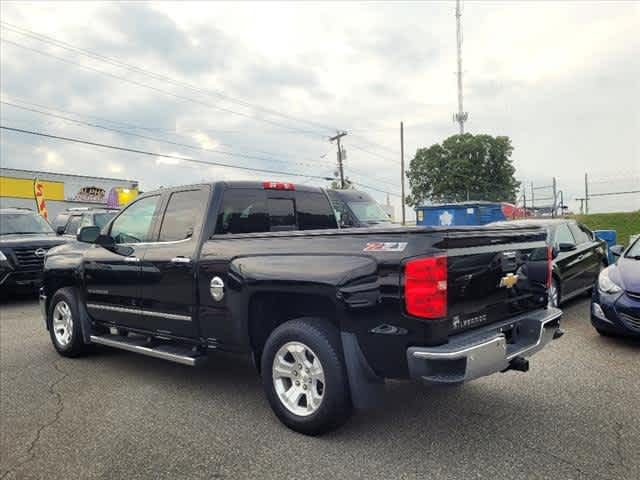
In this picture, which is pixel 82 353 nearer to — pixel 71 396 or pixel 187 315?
pixel 71 396

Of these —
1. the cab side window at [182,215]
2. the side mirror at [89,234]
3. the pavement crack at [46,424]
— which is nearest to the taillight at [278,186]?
the cab side window at [182,215]

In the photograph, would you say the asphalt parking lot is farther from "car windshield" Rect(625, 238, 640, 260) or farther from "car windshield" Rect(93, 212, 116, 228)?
"car windshield" Rect(93, 212, 116, 228)

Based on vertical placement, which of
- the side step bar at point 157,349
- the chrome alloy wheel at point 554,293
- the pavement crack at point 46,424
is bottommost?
the pavement crack at point 46,424

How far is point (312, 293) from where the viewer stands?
11.8 feet

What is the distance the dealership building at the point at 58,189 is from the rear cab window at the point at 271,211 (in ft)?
98.4

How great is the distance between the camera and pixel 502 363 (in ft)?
11.1

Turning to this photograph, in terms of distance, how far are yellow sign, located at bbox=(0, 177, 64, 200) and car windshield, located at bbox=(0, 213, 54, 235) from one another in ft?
90.8

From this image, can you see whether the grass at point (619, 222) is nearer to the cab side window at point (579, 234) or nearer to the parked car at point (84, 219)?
the cab side window at point (579, 234)

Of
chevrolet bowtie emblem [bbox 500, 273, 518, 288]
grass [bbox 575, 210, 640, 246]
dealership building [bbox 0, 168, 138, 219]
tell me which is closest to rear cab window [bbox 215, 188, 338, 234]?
chevrolet bowtie emblem [bbox 500, 273, 518, 288]

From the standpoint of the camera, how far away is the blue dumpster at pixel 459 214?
1831cm

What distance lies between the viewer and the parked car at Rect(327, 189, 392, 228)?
460 inches

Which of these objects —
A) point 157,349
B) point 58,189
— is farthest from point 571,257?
point 58,189

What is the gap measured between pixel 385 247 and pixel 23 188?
39669 mm

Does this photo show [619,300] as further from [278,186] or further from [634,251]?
[278,186]
